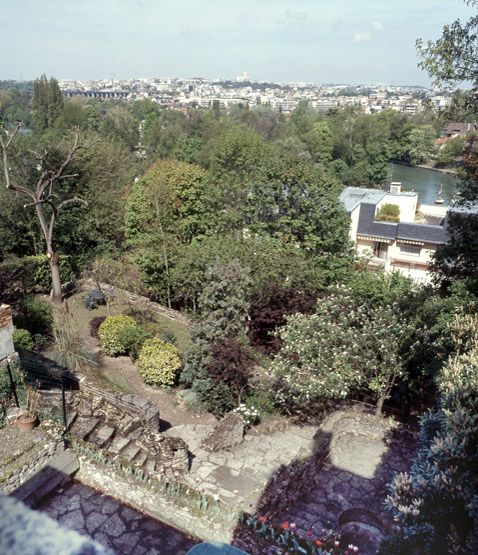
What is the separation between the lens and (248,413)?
11.1 m

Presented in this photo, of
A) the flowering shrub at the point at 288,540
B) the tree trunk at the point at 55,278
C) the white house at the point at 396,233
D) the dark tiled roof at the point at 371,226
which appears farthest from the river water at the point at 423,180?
the flowering shrub at the point at 288,540

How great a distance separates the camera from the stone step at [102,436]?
8301mm

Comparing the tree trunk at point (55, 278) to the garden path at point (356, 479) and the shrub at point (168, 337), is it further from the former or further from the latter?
the garden path at point (356, 479)

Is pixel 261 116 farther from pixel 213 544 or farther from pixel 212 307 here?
pixel 213 544

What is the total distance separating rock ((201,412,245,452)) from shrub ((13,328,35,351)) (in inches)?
224

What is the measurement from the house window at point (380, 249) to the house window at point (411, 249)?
1.08 meters

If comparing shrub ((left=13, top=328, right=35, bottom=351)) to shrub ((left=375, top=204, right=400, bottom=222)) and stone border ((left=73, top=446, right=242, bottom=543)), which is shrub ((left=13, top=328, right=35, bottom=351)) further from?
shrub ((left=375, top=204, right=400, bottom=222))

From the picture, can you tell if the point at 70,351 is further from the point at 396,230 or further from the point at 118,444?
the point at 396,230

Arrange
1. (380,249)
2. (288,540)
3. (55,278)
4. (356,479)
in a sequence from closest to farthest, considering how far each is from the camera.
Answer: (288,540)
(356,479)
(55,278)
(380,249)

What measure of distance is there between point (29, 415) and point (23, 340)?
251 inches

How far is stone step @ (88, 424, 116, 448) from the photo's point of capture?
8301 millimetres

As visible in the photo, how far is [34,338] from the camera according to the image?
555 inches

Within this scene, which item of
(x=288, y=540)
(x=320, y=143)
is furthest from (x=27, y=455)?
(x=320, y=143)

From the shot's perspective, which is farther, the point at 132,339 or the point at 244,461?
the point at 132,339
